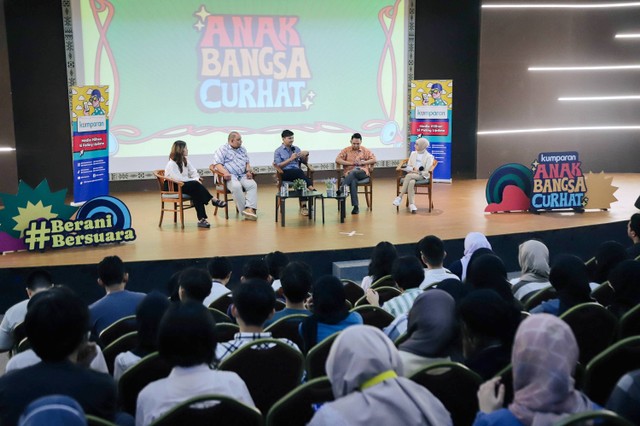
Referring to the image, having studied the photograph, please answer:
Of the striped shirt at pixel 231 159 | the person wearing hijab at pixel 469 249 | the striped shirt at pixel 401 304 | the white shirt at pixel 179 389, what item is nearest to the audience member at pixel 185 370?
the white shirt at pixel 179 389

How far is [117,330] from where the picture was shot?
317cm

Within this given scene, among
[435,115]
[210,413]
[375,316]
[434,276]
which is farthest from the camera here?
[435,115]

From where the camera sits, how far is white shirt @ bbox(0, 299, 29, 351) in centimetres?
356

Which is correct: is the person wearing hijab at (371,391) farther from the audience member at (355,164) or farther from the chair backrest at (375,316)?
the audience member at (355,164)

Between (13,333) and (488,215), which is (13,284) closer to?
(13,333)

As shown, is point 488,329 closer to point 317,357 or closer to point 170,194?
point 317,357

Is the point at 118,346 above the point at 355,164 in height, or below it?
below

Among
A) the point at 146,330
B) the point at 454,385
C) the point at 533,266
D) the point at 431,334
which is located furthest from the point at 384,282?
the point at 454,385

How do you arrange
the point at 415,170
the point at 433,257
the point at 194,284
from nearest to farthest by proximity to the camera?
the point at 194,284, the point at 433,257, the point at 415,170

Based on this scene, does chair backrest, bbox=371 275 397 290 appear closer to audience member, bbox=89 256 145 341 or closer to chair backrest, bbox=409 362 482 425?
audience member, bbox=89 256 145 341

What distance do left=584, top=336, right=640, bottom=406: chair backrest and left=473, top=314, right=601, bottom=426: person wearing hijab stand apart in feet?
2.12

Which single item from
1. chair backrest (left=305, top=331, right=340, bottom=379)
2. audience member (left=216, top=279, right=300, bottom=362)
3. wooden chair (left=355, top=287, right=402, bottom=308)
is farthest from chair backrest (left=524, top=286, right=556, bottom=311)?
audience member (left=216, top=279, right=300, bottom=362)

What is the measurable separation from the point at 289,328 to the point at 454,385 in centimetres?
101

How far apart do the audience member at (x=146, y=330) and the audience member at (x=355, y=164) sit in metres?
5.85
